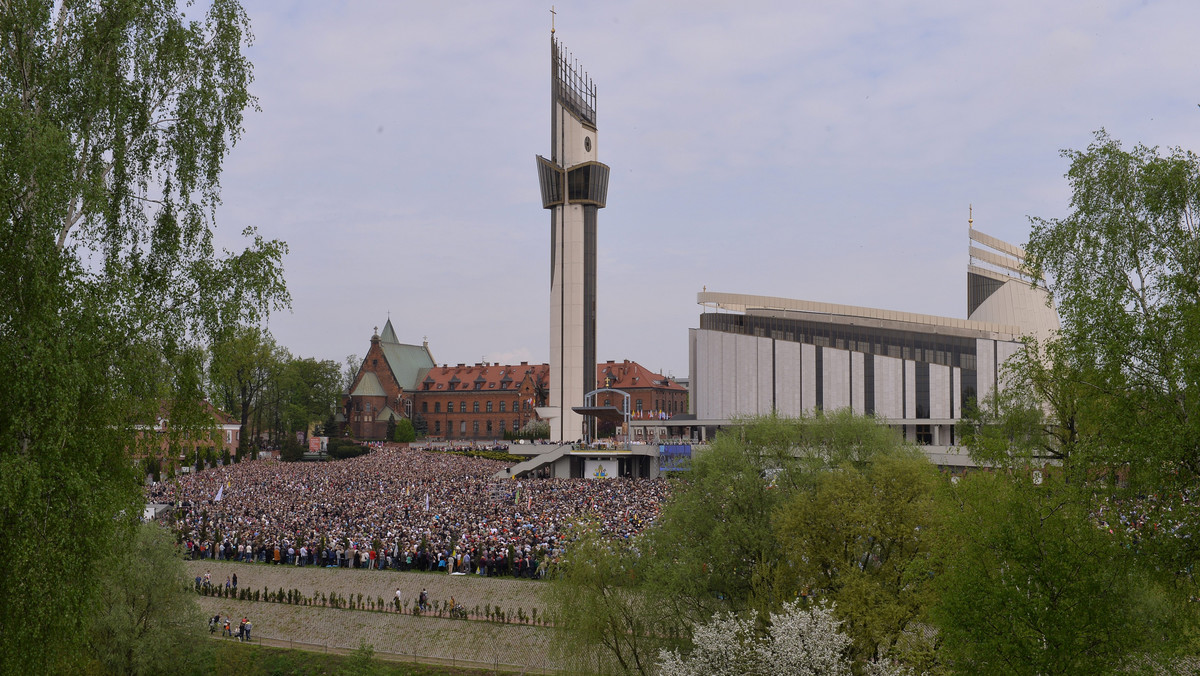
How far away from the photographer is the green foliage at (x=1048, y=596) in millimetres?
16047

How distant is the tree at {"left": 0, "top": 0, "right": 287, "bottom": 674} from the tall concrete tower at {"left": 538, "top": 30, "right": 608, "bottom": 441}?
73979mm

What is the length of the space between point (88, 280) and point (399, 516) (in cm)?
3513

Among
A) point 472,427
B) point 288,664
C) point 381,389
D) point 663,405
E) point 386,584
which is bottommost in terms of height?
point 288,664

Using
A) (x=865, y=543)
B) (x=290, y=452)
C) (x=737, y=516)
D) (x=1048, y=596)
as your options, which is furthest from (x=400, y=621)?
(x=290, y=452)

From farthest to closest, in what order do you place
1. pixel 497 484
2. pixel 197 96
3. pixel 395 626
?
pixel 497 484 < pixel 395 626 < pixel 197 96

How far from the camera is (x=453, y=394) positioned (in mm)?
130375

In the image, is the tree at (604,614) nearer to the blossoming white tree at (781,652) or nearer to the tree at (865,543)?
the tree at (865,543)

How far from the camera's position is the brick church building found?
406 feet

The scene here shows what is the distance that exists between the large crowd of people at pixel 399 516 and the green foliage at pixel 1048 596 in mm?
15668

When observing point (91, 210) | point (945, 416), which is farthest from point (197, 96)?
point (945, 416)

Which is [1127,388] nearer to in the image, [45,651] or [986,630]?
[986,630]

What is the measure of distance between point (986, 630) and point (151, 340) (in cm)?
1569

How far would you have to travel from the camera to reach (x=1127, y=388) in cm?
1700

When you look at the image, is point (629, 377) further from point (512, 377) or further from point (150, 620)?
point (150, 620)
